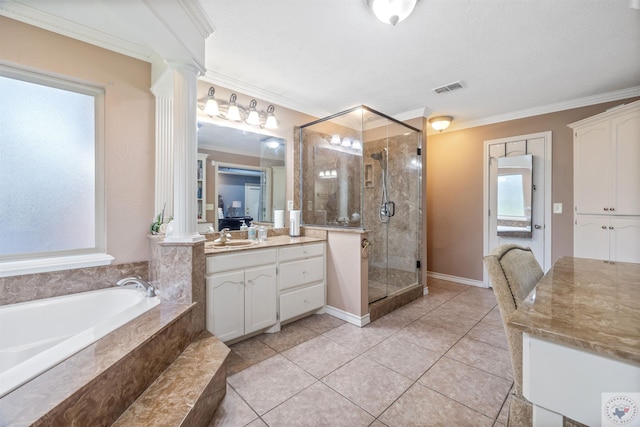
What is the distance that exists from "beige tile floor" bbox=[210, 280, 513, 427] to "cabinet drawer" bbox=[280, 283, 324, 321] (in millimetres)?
136

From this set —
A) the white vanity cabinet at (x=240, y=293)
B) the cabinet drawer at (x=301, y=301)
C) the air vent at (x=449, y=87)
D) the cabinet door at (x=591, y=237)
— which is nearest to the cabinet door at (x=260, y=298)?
the white vanity cabinet at (x=240, y=293)

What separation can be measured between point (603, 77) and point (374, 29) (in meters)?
2.45

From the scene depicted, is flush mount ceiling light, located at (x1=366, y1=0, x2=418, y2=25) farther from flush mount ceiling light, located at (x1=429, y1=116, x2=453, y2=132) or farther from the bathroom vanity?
flush mount ceiling light, located at (x1=429, y1=116, x2=453, y2=132)

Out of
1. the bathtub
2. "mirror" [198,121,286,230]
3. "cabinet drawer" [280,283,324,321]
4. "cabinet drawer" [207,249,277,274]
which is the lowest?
"cabinet drawer" [280,283,324,321]

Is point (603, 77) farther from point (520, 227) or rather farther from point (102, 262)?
point (102, 262)

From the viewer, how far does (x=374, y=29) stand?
74.7 inches

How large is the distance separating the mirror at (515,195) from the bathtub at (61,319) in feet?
13.3

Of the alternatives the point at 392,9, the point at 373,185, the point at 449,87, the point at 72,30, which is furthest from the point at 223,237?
the point at 449,87

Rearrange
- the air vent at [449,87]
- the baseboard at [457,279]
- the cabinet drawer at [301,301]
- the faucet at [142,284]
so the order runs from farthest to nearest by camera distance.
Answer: the baseboard at [457,279] < the air vent at [449,87] < the cabinet drawer at [301,301] < the faucet at [142,284]

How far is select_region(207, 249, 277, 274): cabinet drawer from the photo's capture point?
6.53 ft

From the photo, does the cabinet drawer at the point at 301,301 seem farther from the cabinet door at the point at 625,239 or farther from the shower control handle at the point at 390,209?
the cabinet door at the point at 625,239

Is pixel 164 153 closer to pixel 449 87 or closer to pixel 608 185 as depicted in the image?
pixel 449 87

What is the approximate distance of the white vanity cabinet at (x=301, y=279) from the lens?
96.3 inches

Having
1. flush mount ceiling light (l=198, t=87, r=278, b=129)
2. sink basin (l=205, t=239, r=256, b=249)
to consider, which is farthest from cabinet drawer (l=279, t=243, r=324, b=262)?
flush mount ceiling light (l=198, t=87, r=278, b=129)
